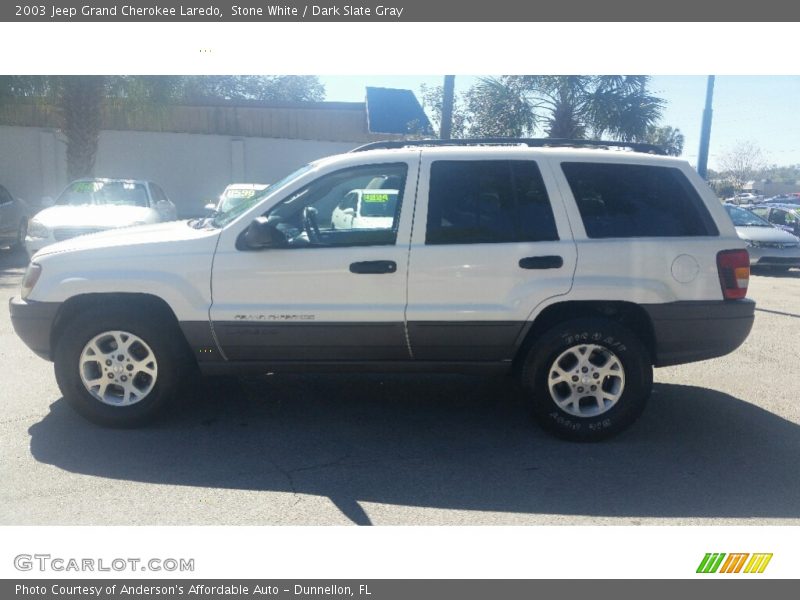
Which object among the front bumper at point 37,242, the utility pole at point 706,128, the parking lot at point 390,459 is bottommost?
the parking lot at point 390,459

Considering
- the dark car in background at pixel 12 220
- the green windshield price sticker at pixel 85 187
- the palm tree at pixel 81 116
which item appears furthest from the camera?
the palm tree at pixel 81 116

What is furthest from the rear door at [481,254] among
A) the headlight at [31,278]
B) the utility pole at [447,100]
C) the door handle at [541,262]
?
the utility pole at [447,100]

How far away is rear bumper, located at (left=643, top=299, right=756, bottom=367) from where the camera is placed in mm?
4754

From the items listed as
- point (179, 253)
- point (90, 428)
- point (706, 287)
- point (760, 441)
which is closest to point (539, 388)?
point (706, 287)

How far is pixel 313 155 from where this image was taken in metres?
25.1

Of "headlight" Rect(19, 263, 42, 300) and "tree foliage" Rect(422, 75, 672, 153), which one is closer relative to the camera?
"headlight" Rect(19, 263, 42, 300)

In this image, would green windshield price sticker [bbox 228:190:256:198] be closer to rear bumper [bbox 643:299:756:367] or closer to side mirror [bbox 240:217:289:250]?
side mirror [bbox 240:217:289:250]

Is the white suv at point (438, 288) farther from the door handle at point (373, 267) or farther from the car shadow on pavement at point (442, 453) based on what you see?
the car shadow on pavement at point (442, 453)

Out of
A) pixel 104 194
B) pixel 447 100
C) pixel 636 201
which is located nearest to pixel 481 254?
pixel 636 201

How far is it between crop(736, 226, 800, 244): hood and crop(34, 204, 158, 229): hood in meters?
11.6

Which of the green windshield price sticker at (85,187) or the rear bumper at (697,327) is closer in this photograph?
the rear bumper at (697,327)

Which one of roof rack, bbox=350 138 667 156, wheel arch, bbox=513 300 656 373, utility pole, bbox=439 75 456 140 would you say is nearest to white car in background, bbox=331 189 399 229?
roof rack, bbox=350 138 667 156

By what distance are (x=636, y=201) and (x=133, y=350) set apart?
3566mm

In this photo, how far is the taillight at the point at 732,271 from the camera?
477 cm
